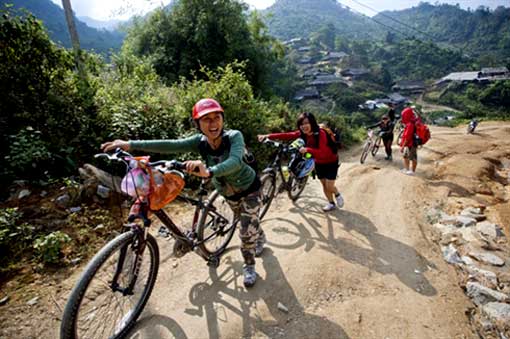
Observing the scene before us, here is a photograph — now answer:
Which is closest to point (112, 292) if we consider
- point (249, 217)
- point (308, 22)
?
point (249, 217)

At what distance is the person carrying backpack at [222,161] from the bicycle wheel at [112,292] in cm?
95

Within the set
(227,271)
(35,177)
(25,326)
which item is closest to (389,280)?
(227,271)

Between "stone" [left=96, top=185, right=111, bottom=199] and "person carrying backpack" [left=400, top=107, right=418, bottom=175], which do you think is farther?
"person carrying backpack" [left=400, top=107, right=418, bottom=175]

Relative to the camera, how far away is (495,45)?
8894cm

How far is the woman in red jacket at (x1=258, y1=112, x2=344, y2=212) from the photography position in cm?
474

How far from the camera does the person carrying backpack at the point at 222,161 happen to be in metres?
2.59

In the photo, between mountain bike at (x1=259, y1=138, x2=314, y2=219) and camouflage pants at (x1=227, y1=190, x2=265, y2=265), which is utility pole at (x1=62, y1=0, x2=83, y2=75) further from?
camouflage pants at (x1=227, y1=190, x2=265, y2=265)

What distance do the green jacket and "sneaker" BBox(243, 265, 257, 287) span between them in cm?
105

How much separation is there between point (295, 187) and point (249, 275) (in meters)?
2.91

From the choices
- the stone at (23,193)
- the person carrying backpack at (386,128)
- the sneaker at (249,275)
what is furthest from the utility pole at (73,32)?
the person carrying backpack at (386,128)

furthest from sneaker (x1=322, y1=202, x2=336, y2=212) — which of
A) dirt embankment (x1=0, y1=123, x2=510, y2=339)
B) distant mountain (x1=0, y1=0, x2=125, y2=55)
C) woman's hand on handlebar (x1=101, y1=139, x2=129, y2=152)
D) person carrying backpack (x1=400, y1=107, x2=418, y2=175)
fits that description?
→ distant mountain (x1=0, y1=0, x2=125, y2=55)

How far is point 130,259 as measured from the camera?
2.58 m

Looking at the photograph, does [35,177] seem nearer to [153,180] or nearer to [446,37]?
[153,180]

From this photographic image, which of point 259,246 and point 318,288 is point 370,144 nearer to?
point 259,246
